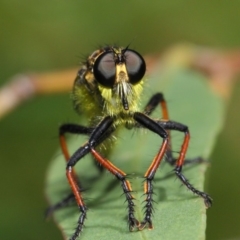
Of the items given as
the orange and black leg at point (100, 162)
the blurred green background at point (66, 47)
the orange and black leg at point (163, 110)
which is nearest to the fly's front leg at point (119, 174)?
the orange and black leg at point (100, 162)

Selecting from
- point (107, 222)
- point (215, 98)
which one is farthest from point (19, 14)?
point (107, 222)

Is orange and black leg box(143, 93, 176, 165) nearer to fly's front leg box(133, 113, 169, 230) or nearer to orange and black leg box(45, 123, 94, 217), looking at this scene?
fly's front leg box(133, 113, 169, 230)

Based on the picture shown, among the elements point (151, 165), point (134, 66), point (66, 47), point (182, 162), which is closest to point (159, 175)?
point (182, 162)

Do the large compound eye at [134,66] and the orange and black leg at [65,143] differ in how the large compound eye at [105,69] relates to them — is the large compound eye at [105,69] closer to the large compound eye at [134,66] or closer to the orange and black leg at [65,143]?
the large compound eye at [134,66]

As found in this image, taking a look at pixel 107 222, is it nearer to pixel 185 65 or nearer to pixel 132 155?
pixel 132 155

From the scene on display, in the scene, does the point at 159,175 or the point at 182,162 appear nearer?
the point at 182,162

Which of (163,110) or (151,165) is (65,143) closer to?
(163,110)

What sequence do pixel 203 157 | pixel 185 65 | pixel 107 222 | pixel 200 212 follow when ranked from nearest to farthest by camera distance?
pixel 200 212 < pixel 107 222 < pixel 203 157 < pixel 185 65
